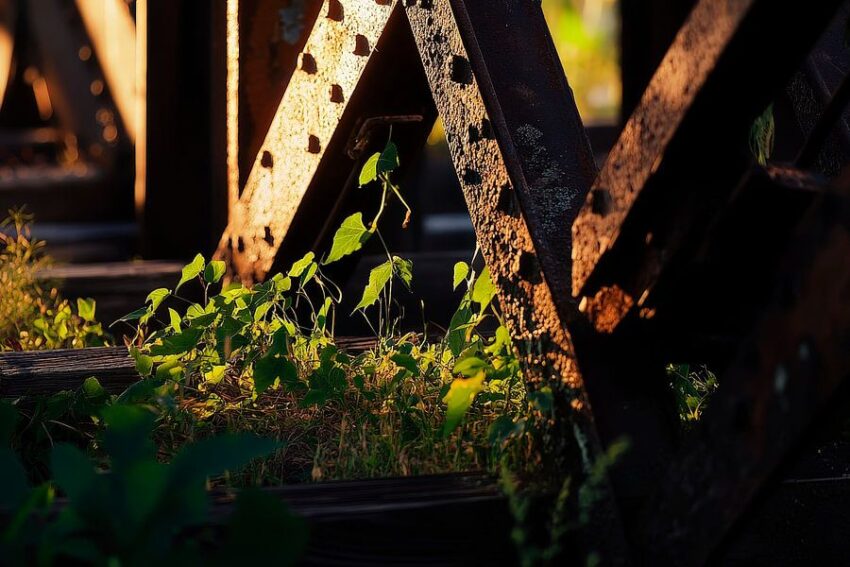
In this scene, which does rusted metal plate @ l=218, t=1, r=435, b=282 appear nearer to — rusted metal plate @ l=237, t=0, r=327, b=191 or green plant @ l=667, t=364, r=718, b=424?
rusted metal plate @ l=237, t=0, r=327, b=191

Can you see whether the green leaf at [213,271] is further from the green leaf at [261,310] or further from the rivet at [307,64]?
the rivet at [307,64]

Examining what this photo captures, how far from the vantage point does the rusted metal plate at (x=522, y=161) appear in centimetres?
165

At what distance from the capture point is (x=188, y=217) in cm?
423

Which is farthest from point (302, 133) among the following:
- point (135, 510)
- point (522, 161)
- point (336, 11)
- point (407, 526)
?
point (135, 510)

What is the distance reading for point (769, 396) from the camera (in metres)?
1.33

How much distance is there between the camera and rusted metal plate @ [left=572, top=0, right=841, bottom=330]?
1298 millimetres

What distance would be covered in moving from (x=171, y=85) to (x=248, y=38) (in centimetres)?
120

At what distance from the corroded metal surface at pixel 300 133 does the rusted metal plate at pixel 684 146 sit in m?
0.82

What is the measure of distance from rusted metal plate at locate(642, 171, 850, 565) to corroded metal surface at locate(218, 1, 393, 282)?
1095 millimetres

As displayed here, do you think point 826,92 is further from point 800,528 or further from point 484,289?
point 800,528

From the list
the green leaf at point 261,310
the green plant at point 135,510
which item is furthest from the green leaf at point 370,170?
the green plant at point 135,510

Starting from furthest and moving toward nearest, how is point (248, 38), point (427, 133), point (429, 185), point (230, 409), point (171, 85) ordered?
point (429, 185), point (171, 85), point (248, 38), point (427, 133), point (230, 409)

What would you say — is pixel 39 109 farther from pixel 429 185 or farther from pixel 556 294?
pixel 556 294

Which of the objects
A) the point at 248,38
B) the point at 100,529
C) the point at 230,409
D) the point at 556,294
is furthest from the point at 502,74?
the point at 248,38
